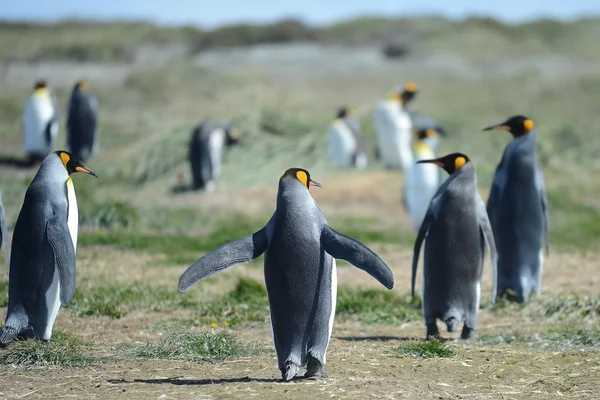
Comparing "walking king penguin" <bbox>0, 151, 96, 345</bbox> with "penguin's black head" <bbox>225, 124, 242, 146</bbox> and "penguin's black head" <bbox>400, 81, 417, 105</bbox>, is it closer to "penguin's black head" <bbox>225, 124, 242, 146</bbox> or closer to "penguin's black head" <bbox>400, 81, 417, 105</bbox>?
"penguin's black head" <bbox>225, 124, 242, 146</bbox>

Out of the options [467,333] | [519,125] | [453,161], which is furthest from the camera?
[519,125]

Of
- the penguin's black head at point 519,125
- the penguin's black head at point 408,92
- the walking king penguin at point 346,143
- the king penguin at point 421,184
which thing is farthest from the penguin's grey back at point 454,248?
the penguin's black head at point 408,92

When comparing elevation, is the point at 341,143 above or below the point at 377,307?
above

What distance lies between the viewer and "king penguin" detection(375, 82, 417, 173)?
63.6 ft

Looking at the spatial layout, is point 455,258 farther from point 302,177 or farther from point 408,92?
point 408,92

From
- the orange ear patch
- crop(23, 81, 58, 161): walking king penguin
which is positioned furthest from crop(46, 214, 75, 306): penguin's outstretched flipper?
crop(23, 81, 58, 161): walking king penguin

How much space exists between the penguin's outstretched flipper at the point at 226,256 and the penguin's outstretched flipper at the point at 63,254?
3.77 feet

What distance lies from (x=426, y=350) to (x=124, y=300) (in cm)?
291

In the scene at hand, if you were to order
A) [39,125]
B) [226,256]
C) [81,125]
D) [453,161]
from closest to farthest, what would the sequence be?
[226,256] → [453,161] → [39,125] → [81,125]

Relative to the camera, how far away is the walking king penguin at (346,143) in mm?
19844

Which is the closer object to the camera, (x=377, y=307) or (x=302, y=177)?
(x=302, y=177)

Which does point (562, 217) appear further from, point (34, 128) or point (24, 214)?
point (24, 214)

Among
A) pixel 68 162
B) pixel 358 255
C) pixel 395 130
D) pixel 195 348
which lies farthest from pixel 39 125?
pixel 358 255

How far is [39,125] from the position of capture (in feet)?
61.1
